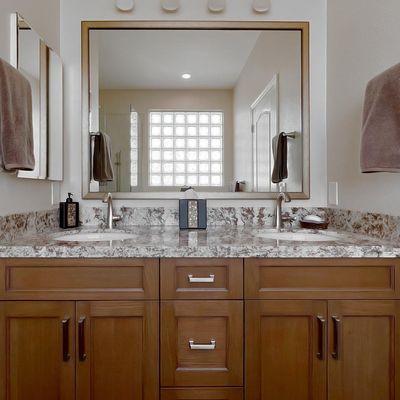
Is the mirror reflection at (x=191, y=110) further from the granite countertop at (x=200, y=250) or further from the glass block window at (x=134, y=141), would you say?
the granite countertop at (x=200, y=250)

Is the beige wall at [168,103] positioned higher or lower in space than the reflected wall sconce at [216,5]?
lower

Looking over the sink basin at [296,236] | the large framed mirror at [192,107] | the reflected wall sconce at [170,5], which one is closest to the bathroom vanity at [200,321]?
the sink basin at [296,236]

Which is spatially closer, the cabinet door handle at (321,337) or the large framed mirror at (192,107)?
the cabinet door handle at (321,337)

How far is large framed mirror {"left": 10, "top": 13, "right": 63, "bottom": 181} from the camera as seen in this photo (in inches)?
59.4

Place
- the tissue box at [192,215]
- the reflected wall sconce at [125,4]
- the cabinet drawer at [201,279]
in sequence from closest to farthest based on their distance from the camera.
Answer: the cabinet drawer at [201,279] → the tissue box at [192,215] → the reflected wall sconce at [125,4]

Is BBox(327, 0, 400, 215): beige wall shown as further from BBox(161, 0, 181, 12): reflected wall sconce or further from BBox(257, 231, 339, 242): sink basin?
BBox(161, 0, 181, 12): reflected wall sconce

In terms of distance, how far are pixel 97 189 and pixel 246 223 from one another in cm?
85

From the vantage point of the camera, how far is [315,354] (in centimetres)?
127

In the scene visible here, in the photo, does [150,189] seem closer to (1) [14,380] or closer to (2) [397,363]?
(1) [14,380]

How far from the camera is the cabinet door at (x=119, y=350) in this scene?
126cm

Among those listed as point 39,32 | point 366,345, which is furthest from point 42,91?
point 366,345

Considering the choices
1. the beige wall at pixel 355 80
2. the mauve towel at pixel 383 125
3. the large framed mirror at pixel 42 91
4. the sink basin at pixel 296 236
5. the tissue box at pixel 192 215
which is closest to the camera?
the mauve towel at pixel 383 125

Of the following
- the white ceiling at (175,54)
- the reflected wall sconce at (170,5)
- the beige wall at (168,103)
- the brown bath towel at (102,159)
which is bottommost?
the brown bath towel at (102,159)

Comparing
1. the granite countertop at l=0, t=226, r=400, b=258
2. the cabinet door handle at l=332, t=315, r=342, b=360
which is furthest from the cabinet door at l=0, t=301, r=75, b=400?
the cabinet door handle at l=332, t=315, r=342, b=360
